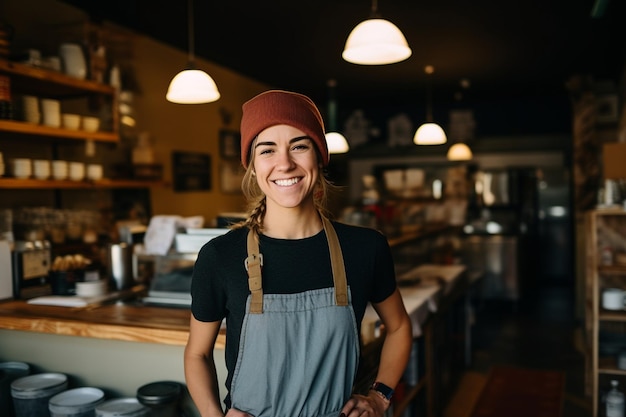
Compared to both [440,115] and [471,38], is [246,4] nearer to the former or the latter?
[471,38]

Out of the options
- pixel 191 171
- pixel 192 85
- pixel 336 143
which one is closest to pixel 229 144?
pixel 191 171

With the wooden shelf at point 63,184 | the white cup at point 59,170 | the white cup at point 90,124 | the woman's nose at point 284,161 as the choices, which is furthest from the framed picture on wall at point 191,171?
the woman's nose at point 284,161

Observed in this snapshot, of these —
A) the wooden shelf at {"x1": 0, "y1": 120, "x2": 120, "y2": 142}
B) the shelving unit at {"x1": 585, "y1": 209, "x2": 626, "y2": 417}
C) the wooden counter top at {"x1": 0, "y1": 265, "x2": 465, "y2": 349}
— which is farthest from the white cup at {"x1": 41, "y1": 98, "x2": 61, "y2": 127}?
the shelving unit at {"x1": 585, "y1": 209, "x2": 626, "y2": 417}

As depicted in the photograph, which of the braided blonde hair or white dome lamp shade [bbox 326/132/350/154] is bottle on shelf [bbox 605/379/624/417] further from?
the braided blonde hair

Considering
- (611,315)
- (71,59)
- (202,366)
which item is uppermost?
(71,59)

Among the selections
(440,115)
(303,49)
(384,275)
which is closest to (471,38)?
(303,49)

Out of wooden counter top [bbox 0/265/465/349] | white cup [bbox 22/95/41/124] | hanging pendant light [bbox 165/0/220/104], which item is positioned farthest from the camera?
white cup [bbox 22/95/41/124]

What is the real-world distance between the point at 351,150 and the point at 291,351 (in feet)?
30.9

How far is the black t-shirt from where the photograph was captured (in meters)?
1.60

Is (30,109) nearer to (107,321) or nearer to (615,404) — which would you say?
(107,321)

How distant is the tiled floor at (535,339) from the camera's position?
5.25 m

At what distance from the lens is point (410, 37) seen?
5969 mm

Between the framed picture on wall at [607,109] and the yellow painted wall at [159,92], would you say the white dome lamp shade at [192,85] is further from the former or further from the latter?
the framed picture on wall at [607,109]

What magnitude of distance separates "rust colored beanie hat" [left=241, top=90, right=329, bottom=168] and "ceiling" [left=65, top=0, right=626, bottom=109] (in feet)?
8.27
